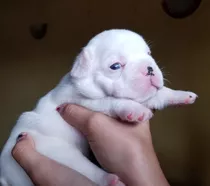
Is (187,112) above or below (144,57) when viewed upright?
below

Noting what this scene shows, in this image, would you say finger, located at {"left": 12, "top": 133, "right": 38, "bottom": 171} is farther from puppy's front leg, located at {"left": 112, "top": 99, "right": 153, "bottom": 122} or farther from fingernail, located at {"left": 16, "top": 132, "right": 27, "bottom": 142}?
puppy's front leg, located at {"left": 112, "top": 99, "right": 153, "bottom": 122}

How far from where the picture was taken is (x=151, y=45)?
208 cm

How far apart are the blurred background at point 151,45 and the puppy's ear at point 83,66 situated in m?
1.25

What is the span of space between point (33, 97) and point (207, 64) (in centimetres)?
113

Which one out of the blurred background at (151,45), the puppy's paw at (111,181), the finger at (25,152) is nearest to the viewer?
the puppy's paw at (111,181)

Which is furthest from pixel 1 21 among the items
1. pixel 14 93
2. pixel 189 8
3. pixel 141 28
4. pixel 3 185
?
pixel 3 185

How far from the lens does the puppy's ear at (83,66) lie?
2.86 feet

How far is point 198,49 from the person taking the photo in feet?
6.74

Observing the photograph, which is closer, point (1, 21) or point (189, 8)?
point (189, 8)

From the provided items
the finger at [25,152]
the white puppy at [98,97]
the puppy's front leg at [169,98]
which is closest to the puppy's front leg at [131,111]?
the white puppy at [98,97]

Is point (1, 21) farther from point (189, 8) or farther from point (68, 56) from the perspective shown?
point (189, 8)

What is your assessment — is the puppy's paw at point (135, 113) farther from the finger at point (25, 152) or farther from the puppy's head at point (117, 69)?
the finger at point (25, 152)

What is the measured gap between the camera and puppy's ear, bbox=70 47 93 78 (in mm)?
872

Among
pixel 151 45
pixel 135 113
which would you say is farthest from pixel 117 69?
pixel 151 45
